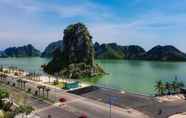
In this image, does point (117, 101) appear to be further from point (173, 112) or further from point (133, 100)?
point (173, 112)

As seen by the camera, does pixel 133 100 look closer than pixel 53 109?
No

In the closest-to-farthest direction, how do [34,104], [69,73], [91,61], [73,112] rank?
[73,112] < [34,104] < [69,73] < [91,61]

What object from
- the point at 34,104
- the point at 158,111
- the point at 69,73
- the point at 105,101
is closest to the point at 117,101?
the point at 105,101

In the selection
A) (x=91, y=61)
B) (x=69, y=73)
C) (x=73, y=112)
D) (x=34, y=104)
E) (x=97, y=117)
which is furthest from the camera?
(x=91, y=61)

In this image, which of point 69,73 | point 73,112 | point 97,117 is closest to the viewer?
point 97,117

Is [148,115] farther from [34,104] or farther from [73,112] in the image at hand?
[34,104]

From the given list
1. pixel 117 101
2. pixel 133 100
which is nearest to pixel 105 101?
pixel 117 101

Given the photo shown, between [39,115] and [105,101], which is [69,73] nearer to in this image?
[105,101]

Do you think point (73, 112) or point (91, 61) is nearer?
point (73, 112)

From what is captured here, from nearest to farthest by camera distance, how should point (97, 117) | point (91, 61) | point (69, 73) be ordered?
point (97, 117), point (69, 73), point (91, 61)
